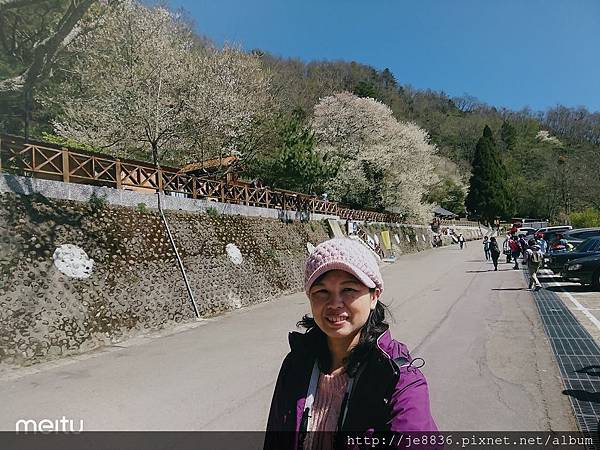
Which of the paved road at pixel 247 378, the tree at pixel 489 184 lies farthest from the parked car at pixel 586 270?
the tree at pixel 489 184

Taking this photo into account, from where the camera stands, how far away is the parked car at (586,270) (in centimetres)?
1233

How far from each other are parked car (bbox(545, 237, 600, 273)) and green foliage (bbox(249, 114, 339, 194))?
548 inches

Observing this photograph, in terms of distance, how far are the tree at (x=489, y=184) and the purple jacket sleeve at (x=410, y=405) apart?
73.6m

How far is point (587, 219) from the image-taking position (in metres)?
33.4

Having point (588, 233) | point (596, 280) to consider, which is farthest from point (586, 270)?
point (588, 233)

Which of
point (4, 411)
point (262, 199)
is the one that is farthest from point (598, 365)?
point (262, 199)

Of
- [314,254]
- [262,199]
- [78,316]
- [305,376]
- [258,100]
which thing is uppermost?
[258,100]

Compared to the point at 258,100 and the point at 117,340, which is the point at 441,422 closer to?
the point at 117,340

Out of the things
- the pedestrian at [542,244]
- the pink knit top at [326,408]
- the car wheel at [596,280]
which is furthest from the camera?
the pedestrian at [542,244]

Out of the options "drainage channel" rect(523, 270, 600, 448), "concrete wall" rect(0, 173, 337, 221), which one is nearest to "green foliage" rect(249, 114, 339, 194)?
"concrete wall" rect(0, 173, 337, 221)

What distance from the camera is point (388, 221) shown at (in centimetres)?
3850

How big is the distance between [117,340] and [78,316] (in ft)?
3.10

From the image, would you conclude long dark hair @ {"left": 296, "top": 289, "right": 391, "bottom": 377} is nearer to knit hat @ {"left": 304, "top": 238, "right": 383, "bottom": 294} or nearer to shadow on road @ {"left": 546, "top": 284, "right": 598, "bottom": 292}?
knit hat @ {"left": 304, "top": 238, "right": 383, "bottom": 294}

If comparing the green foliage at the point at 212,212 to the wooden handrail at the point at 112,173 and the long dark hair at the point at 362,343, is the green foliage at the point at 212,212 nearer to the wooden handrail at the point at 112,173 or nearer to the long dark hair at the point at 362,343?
the wooden handrail at the point at 112,173
